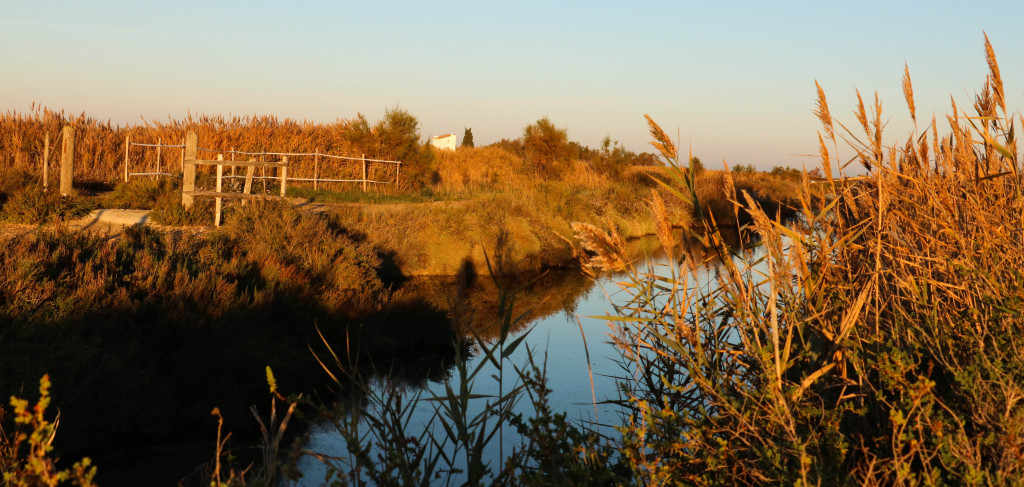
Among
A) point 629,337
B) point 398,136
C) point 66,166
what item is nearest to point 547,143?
point 398,136

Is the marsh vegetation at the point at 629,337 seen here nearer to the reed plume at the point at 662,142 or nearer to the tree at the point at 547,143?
the reed plume at the point at 662,142

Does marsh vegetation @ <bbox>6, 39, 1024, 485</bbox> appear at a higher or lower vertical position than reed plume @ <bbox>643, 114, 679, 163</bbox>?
lower

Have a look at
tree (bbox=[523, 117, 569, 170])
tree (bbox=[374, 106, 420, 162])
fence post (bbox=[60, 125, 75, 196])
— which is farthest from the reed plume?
tree (bbox=[523, 117, 569, 170])

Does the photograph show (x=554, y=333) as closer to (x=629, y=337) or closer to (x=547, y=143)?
(x=629, y=337)

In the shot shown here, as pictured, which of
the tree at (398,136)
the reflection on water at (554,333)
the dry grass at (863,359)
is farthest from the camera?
the tree at (398,136)

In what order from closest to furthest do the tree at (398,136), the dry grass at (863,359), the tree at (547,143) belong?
the dry grass at (863,359) → the tree at (398,136) → the tree at (547,143)

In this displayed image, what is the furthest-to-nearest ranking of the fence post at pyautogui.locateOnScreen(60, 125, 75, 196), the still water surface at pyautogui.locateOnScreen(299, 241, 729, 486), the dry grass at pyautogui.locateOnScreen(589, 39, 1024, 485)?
the fence post at pyautogui.locateOnScreen(60, 125, 75, 196) < the still water surface at pyautogui.locateOnScreen(299, 241, 729, 486) < the dry grass at pyautogui.locateOnScreen(589, 39, 1024, 485)

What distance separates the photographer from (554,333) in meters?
10.0

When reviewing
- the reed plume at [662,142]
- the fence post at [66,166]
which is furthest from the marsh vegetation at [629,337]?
the fence post at [66,166]

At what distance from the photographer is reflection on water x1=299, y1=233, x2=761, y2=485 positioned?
3428 millimetres

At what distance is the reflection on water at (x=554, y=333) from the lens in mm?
3428

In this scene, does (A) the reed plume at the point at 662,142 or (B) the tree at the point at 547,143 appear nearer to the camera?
(A) the reed plume at the point at 662,142

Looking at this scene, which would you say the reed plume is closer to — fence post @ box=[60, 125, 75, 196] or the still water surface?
the still water surface

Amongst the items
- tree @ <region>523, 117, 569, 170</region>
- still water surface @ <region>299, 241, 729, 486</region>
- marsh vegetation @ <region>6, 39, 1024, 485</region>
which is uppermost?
tree @ <region>523, 117, 569, 170</region>
